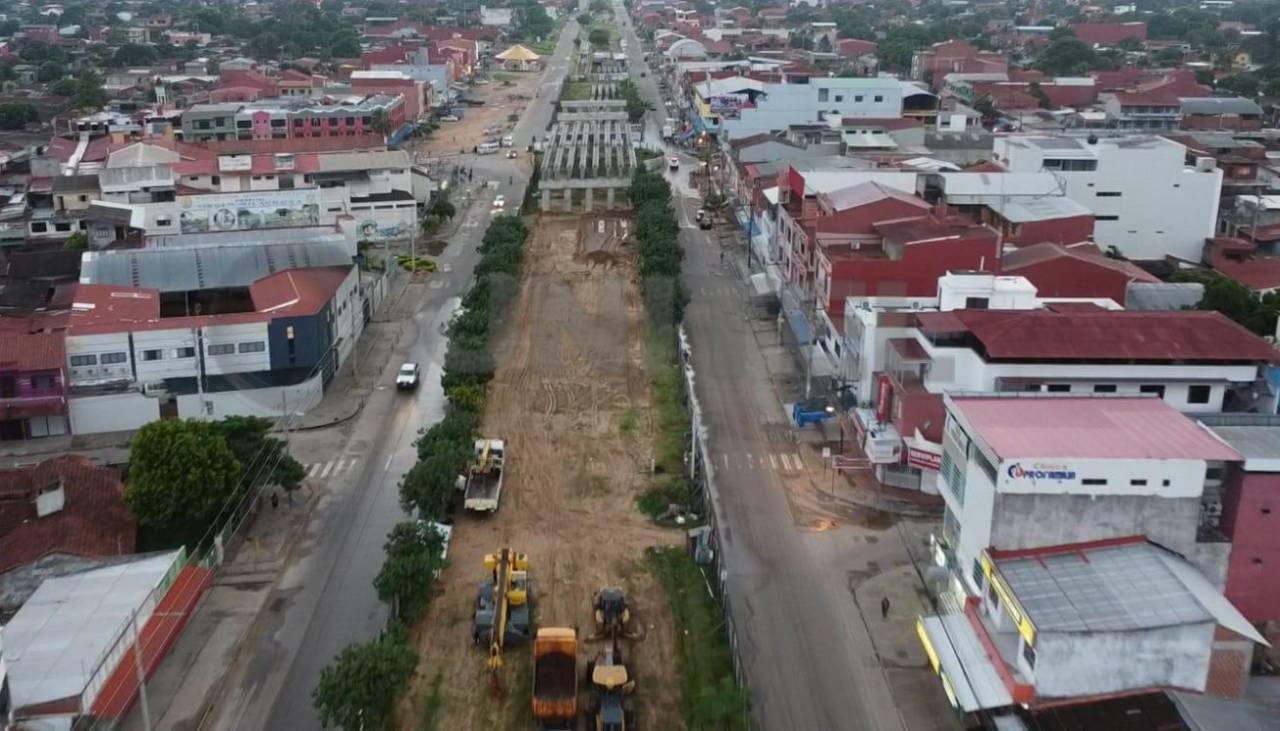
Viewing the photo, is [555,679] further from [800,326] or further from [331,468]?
[800,326]

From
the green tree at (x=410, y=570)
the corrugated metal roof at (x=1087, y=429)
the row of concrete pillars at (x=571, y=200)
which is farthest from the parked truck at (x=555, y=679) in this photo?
the row of concrete pillars at (x=571, y=200)

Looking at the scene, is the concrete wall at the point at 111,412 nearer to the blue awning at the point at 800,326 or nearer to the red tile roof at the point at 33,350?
the red tile roof at the point at 33,350

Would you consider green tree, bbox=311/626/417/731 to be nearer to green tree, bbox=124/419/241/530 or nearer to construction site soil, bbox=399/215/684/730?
construction site soil, bbox=399/215/684/730

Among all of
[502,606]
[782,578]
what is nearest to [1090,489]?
[782,578]

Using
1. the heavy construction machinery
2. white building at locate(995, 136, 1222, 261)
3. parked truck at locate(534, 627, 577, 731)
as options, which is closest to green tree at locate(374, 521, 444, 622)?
the heavy construction machinery

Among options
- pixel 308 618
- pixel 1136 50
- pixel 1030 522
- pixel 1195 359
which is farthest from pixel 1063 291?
pixel 1136 50

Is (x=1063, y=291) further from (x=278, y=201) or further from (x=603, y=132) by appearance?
(x=603, y=132)
